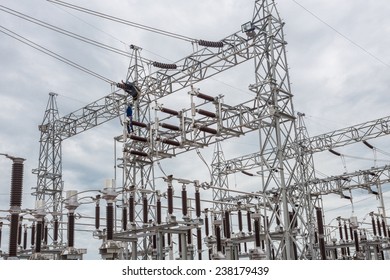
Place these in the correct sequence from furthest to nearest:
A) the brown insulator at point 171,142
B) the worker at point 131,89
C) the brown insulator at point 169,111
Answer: the worker at point 131,89 < the brown insulator at point 169,111 < the brown insulator at point 171,142

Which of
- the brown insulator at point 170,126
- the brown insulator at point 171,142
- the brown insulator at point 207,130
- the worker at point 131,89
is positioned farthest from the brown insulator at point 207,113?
the worker at point 131,89

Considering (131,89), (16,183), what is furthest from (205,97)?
(16,183)

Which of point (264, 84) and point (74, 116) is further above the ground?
point (74, 116)

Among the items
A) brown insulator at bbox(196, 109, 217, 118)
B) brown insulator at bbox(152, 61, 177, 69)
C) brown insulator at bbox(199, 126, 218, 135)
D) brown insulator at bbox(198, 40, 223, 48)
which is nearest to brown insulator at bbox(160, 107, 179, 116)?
brown insulator at bbox(196, 109, 217, 118)

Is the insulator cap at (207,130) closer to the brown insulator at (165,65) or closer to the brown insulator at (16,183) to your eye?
the brown insulator at (165,65)

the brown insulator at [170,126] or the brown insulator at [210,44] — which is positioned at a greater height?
the brown insulator at [210,44]

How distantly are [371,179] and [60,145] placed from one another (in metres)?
17.6

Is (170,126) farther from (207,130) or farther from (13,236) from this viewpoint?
(13,236)

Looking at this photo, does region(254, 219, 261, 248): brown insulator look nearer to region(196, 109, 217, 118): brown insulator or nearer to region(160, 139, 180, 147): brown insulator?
region(196, 109, 217, 118): brown insulator
